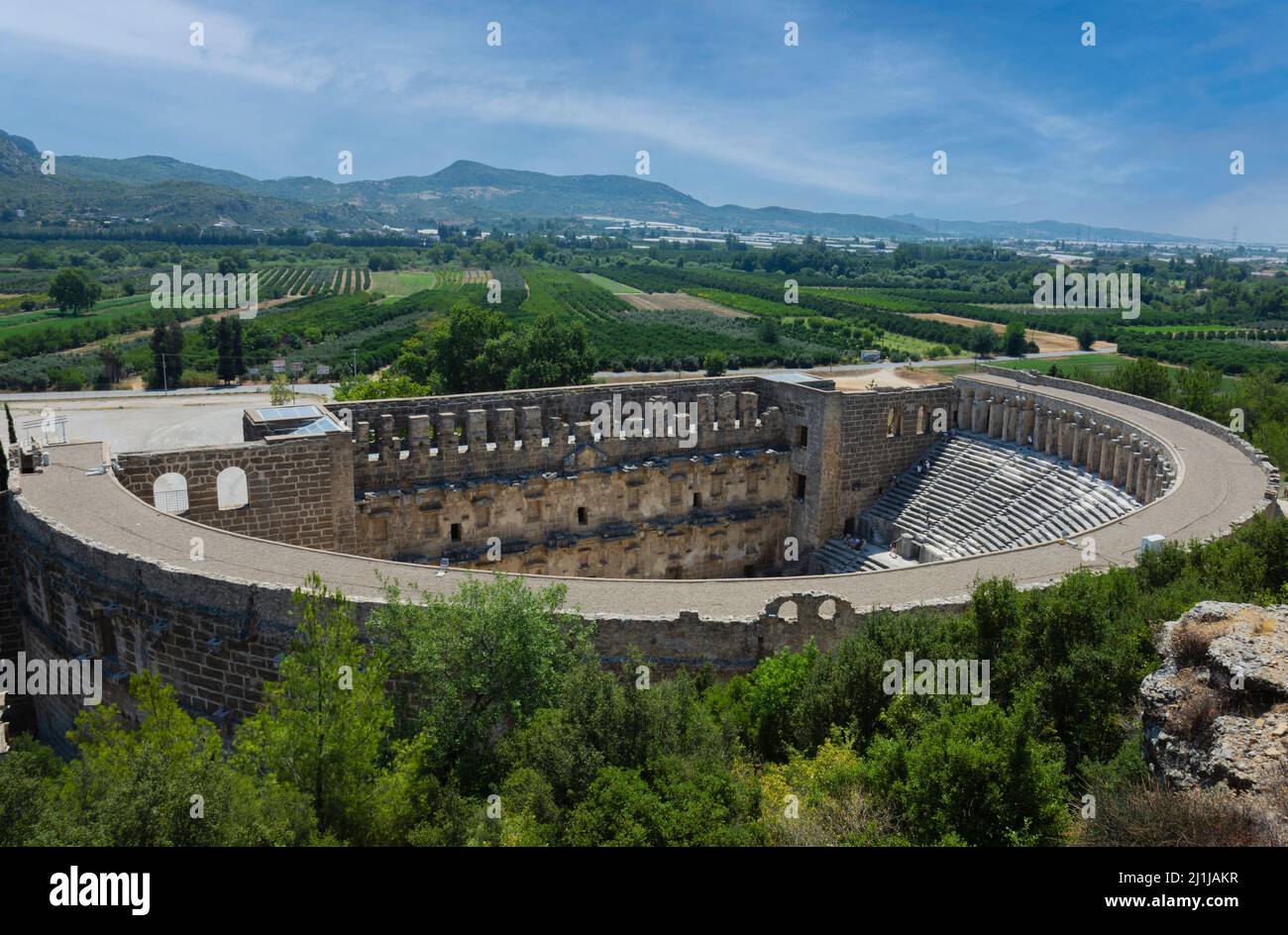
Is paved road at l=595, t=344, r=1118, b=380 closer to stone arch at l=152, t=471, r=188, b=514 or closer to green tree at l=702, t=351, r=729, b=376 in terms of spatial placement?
green tree at l=702, t=351, r=729, b=376

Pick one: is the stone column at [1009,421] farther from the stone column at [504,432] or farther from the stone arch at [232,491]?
the stone arch at [232,491]

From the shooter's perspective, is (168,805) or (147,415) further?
(147,415)

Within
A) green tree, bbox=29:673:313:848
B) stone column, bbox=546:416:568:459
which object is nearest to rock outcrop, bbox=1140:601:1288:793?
green tree, bbox=29:673:313:848

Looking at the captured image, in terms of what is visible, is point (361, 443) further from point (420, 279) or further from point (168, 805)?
point (420, 279)

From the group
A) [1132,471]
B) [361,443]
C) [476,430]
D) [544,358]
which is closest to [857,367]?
[544,358]

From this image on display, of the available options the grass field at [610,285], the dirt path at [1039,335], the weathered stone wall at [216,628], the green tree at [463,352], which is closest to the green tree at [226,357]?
the green tree at [463,352]
